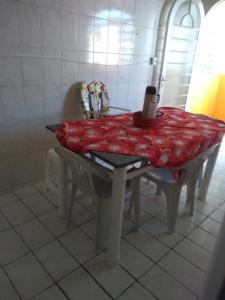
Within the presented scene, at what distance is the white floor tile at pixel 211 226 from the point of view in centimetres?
184

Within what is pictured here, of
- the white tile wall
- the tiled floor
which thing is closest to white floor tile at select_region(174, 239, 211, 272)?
the tiled floor

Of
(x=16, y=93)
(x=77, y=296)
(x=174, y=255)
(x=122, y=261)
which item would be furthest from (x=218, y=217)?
(x=16, y=93)

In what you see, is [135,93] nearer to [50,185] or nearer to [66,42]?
[66,42]

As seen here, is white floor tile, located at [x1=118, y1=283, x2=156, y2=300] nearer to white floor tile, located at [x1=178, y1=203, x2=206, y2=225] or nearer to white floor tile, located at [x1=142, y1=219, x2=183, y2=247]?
white floor tile, located at [x1=142, y1=219, x2=183, y2=247]

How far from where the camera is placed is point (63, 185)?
1.79 metres

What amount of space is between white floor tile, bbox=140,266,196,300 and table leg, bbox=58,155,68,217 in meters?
0.79

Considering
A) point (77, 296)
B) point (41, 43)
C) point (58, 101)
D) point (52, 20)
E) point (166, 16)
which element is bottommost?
point (77, 296)

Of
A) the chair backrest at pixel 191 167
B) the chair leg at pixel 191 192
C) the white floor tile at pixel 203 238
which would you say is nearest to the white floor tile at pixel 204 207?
the chair leg at pixel 191 192

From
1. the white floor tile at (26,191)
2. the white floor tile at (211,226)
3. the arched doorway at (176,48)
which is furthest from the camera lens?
the arched doorway at (176,48)

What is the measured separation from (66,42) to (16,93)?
67cm

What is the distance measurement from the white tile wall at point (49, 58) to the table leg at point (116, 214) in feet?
4.11

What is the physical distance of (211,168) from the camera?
2.12m

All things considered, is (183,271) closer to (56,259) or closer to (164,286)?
(164,286)

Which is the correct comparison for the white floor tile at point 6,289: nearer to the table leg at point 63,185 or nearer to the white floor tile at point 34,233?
the white floor tile at point 34,233
